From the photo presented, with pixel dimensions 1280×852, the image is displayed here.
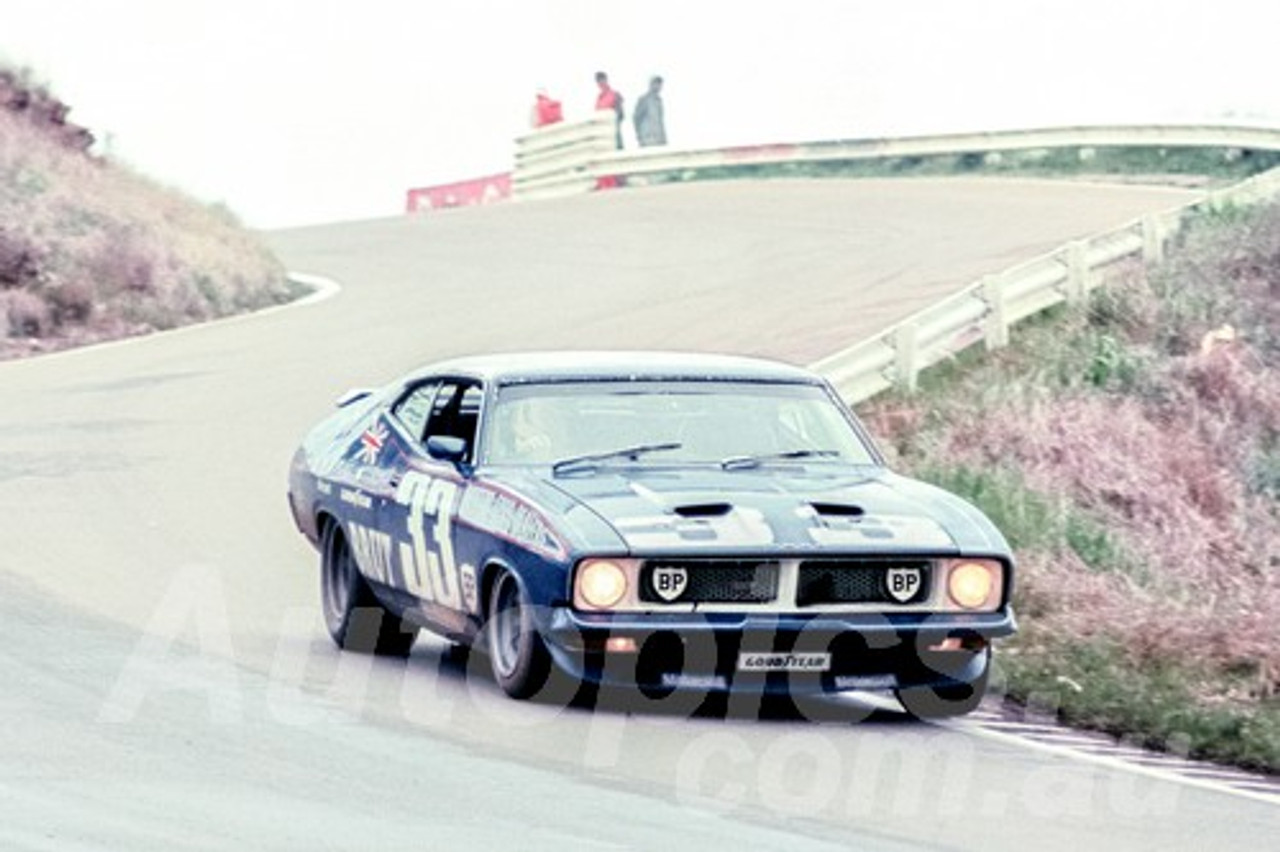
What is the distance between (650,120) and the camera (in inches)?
1823

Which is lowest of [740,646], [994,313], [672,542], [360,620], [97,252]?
[97,252]

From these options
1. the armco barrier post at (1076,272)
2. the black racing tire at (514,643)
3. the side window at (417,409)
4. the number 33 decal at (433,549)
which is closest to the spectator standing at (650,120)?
the armco barrier post at (1076,272)

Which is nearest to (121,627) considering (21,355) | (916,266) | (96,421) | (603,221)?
(96,421)

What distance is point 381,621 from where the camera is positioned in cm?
1287

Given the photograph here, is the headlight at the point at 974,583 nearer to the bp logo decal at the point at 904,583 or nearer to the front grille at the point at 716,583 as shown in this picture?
the bp logo decal at the point at 904,583

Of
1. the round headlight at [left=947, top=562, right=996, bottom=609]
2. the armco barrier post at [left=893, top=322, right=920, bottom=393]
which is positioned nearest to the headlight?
the round headlight at [left=947, top=562, right=996, bottom=609]

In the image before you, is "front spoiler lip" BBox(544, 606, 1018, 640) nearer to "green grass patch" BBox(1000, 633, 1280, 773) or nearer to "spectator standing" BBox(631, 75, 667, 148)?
"green grass patch" BBox(1000, 633, 1280, 773)

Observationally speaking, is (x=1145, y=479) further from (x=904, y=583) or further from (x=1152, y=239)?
(x=904, y=583)

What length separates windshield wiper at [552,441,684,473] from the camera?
11781 mm

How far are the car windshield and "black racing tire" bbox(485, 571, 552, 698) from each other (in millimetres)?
718

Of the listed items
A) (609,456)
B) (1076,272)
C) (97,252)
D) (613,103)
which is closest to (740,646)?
(609,456)

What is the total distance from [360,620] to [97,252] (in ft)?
56.5

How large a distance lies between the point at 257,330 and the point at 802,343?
559 centimetres

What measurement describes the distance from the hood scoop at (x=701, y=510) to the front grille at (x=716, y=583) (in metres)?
0.23
